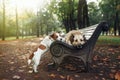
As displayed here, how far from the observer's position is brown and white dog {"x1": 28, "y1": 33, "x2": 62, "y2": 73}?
7.30 meters

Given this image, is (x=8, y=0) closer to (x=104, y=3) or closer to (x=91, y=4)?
(x=91, y=4)

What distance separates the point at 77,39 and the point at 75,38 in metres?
0.08

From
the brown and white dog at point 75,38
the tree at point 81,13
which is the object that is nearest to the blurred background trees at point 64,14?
the tree at point 81,13

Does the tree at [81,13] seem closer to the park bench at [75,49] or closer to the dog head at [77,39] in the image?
the dog head at [77,39]

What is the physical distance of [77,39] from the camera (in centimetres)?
761

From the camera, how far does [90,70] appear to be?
773 centimetres

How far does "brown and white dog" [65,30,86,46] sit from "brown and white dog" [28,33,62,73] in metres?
0.33

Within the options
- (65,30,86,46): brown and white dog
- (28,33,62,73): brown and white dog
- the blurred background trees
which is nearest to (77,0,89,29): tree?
the blurred background trees

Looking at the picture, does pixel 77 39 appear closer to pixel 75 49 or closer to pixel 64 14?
pixel 75 49

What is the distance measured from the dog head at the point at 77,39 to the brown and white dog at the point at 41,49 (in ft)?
1.41

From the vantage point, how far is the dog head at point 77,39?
24.9ft

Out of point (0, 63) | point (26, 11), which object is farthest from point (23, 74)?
point (26, 11)

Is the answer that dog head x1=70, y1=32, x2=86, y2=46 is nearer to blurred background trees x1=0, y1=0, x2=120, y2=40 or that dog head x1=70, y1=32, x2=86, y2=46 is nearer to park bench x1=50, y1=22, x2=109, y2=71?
park bench x1=50, y1=22, x2=109, y2=71

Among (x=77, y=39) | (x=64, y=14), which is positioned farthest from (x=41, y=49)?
(x=64, y=14)
